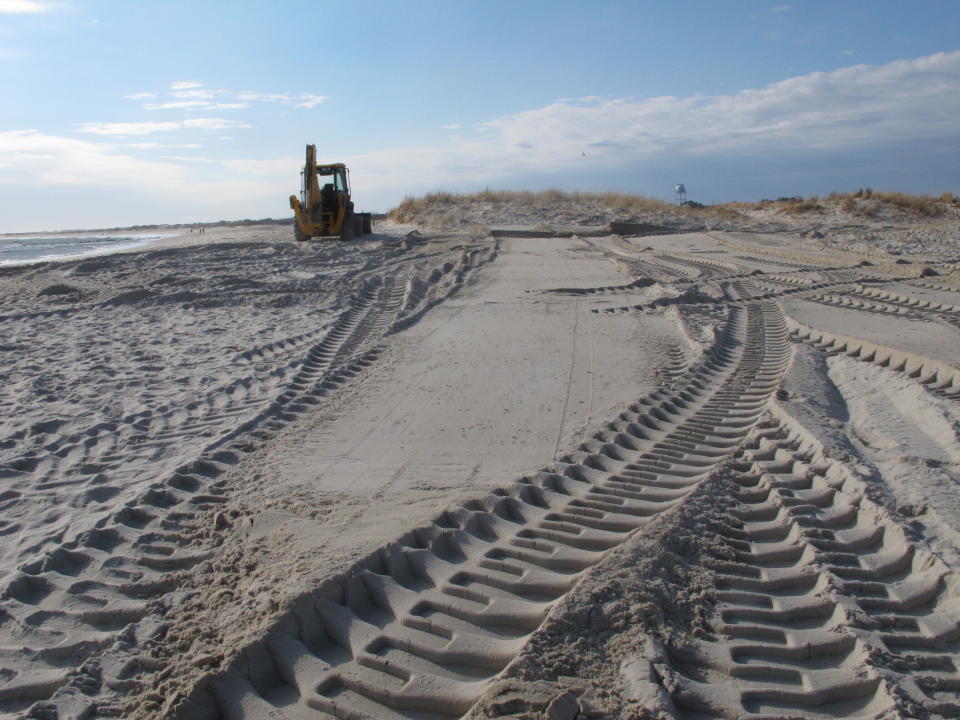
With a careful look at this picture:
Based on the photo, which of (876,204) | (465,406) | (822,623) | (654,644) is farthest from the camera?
(876,204)

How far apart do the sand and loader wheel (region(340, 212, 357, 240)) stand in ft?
44.9

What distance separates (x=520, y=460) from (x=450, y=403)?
1493 millimetres

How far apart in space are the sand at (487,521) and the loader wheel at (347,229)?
13.7 m

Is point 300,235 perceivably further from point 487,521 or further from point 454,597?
point 454,597

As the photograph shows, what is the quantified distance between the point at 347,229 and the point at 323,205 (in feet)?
3.61

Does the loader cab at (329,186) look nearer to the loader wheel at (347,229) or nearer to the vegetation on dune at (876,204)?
the loader wheel at (347,229)

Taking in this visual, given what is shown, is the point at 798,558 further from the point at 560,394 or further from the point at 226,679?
the point at 560,394

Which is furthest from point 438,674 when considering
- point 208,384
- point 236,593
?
point 208,384

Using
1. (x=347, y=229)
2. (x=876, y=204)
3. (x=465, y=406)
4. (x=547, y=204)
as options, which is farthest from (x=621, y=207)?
(x=465, y=406)

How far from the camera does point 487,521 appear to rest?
12.2 ft

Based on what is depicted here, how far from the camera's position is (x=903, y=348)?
7094mm

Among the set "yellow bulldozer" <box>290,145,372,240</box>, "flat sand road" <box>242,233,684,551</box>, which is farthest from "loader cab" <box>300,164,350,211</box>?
"flat sand road" <box>242,233,684,551</box>

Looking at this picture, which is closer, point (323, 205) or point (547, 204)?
point (323, 205)

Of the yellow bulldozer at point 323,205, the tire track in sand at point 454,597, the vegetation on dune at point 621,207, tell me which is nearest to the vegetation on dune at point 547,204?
the vegetation on dune at point 621,207
